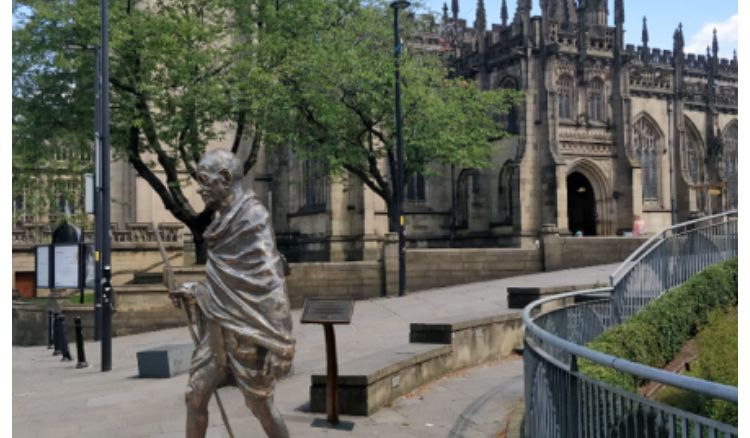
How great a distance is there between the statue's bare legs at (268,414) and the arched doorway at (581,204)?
36.6 m

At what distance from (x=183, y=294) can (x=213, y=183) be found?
0.88 m

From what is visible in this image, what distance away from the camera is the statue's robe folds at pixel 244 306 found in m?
5.39

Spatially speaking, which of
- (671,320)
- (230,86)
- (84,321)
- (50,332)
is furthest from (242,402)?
(230,86)

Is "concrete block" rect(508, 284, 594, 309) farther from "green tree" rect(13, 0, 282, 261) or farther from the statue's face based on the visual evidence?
the statue's face

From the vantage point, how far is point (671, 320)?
13.0m

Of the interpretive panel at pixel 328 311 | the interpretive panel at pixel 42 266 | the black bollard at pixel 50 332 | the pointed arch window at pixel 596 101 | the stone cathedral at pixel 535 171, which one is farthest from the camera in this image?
the pointed arch window at pixel 596 101

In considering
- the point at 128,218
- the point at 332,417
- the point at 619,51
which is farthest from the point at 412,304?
the point at 619,51

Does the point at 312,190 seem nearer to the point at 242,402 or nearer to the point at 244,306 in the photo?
the point at 242,402

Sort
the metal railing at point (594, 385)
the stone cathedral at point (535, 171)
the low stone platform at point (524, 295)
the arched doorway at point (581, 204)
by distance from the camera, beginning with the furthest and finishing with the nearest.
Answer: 1. the arched doorway at point (581, 204)
2. the stone cathedral at point (535, 171)
3. the low stone platform at point (524, 295)
4. the metal railing at point (594, 385)

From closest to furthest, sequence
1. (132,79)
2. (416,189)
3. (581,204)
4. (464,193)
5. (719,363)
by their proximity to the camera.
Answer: (719,363), (132,79), (416,189), (464,193), (581,204)

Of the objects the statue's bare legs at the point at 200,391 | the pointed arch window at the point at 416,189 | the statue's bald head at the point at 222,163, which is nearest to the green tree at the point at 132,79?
the statue's bald head at the point at 222,163

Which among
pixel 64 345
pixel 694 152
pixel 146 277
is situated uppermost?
pixel 694 152

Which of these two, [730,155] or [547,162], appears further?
[730,155]

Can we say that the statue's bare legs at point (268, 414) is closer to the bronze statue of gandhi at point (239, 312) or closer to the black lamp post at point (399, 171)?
the bronze statue of gandhi at point (239, 312)
